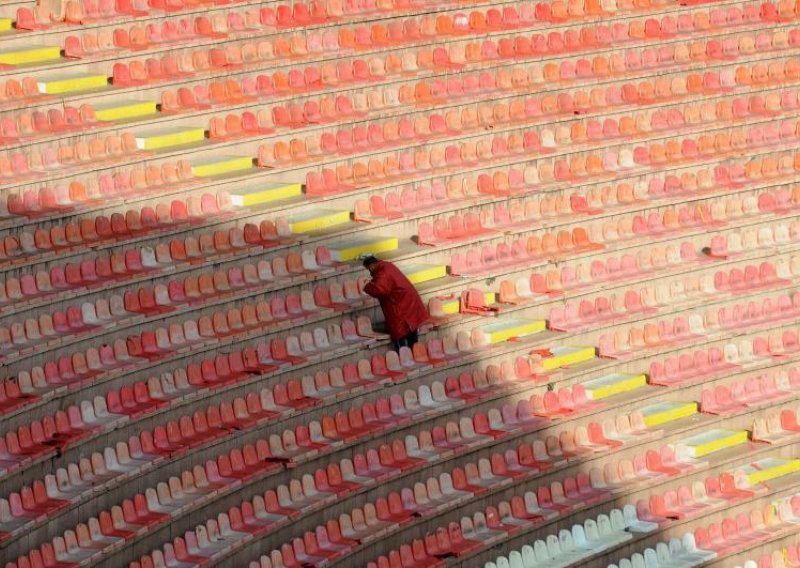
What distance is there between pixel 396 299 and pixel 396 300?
0.01 meters

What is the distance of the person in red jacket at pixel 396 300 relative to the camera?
14.1 metres

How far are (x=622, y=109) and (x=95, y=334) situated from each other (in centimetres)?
627

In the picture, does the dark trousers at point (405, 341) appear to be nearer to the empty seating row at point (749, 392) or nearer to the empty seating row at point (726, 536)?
the empty seating row at point (726, 536)

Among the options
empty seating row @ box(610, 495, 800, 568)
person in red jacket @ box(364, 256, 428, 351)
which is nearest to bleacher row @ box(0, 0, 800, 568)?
empty seating row @ box(610, 495, 800, 568)

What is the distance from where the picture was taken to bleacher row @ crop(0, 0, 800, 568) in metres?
12.9

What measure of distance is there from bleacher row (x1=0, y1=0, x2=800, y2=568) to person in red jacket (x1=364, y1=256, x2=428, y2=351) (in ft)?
0.63

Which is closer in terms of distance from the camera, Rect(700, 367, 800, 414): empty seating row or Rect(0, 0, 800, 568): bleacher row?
Rect(0, 0, 800, 568): bleacher row

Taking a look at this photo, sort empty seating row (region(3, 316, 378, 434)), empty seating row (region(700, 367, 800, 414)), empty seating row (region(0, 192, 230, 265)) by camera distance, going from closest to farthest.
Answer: empty seating row (region(3, 316, 378, 434)) < empty seating row (region(0, 192, 230, 265)) < empty seating row (region(700, 367, 800, 414))

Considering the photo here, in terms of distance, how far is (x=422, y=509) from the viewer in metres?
13.8

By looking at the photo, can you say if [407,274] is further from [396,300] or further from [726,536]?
[726,536]

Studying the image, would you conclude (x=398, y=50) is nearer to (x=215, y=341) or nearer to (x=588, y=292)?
(x=588, y=292)

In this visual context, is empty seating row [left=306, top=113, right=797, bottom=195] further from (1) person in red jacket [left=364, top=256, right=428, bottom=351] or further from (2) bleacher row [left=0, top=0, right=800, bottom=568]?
(1) person in red jacket [left=364, top=256, right=428, bottom=351]

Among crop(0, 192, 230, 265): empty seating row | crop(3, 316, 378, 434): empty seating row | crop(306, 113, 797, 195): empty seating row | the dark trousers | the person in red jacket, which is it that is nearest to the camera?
crop(3, 316, 378, 434): empty seating row

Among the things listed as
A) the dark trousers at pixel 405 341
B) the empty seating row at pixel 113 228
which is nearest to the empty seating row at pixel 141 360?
the dark trousers at pixel 405 341
